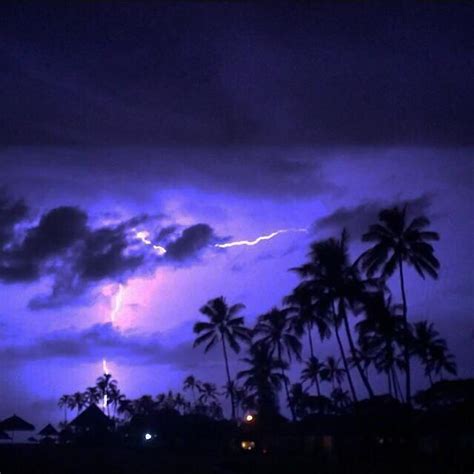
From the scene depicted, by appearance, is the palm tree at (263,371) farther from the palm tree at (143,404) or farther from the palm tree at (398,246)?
the palm tree at (143,404)

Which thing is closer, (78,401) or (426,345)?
Answer: (426,345)

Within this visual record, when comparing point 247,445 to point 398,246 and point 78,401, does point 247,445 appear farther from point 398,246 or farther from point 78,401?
point 78,401

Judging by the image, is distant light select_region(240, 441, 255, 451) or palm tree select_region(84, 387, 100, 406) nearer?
distant light select_region(240, 441, 255, 451)

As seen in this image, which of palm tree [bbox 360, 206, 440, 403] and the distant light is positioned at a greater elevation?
palm tree [bbox 360, 206, 440, 403]

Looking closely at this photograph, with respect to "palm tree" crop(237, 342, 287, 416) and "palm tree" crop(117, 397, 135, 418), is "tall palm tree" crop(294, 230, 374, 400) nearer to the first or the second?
"palm tree" crop(237, 342, 287, 416)

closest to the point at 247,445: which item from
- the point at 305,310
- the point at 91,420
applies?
the point at 305,310

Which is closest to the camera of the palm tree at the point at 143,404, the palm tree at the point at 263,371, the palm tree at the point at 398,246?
the palm tree at the point at 398,246

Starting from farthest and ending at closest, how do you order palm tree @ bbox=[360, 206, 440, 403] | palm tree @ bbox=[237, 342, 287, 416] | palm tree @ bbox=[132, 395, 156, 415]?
palm tree @ bbox=[132, 395, 156, 415], palm tree @ bbox=[237, 342, 287, 416], palm tree @ bbox=[360, 206, 440, 403]

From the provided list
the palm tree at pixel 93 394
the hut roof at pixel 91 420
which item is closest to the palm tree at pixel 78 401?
the palm tree at pixel 93 394

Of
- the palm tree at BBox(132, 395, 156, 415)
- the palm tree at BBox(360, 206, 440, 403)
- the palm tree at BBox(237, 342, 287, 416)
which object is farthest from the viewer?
the palm tree at BBox(132, 395, 156, 415)

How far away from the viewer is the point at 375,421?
129 feet

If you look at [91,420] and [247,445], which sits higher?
[91,420]

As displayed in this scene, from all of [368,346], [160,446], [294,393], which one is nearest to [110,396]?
[294,393]

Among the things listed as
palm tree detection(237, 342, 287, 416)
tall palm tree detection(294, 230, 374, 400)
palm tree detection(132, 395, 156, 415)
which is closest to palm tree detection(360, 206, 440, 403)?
tall palm tree detection(294, 230, 374, 400)
